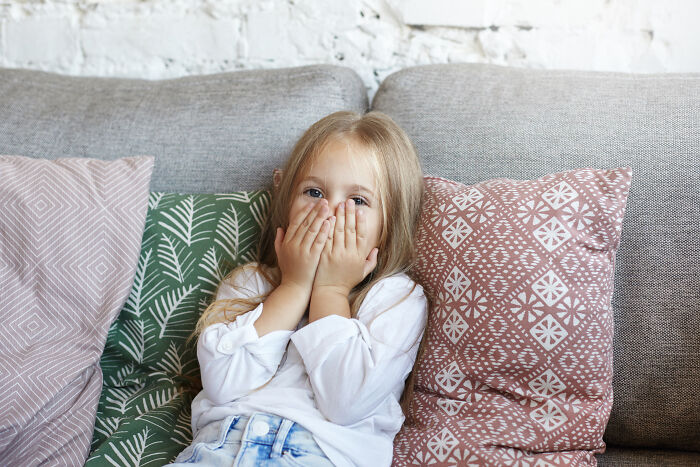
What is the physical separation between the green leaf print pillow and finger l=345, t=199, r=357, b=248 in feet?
0.75

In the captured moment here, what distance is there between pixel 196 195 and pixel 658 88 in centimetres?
94

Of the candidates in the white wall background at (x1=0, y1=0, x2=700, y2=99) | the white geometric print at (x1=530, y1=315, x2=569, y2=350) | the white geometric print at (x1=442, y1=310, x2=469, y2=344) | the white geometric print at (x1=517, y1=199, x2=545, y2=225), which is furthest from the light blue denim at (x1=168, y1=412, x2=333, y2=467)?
the white wall background at (x1=0, y1=0, x2=700, y2=99)

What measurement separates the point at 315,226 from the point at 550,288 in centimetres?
41

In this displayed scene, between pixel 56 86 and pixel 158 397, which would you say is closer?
pixel 158 397

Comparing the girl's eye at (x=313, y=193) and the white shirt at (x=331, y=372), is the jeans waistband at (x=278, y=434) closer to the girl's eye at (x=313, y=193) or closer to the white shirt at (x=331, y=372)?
the white shirt at (x=331, y=372)

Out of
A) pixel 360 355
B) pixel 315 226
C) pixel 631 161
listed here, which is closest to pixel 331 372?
pixel 360 355

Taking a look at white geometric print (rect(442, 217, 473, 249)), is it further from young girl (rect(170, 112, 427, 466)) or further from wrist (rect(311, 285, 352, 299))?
wrist (rect(311, 285, 352, 299))

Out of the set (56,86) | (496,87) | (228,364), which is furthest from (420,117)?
(56,86)

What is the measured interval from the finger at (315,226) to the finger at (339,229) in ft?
0.08

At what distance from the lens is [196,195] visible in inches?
51.5

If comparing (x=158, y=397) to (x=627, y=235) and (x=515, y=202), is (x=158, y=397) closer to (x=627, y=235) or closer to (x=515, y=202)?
(x=515, y=202)

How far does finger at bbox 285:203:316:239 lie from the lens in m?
1.15

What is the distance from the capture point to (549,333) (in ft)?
3.23

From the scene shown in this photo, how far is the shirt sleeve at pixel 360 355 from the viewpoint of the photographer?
100cm
